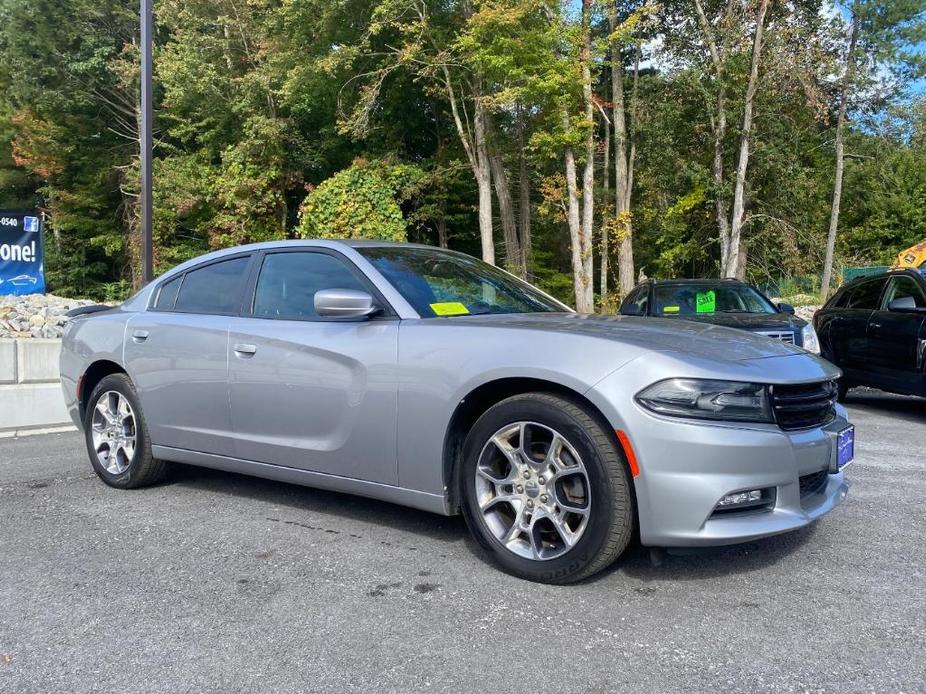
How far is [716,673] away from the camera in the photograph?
2.57m

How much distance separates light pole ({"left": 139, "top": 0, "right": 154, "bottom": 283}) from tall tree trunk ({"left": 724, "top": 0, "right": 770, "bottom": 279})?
17.1 m

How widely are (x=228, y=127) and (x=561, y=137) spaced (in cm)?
1497

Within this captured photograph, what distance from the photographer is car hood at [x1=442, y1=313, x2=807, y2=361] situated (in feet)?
10.8

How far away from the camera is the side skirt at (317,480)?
3.67 metres

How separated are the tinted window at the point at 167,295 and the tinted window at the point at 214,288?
62mm

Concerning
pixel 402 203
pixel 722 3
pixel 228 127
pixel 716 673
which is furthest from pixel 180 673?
pixel 228 127

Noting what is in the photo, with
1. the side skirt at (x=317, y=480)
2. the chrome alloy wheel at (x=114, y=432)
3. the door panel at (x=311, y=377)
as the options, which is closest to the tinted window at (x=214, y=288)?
the door panel at (x=311, y=377)

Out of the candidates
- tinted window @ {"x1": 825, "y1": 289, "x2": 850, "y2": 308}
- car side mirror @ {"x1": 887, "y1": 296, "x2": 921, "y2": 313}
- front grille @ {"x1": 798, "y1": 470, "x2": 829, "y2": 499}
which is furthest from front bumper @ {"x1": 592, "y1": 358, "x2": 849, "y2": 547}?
tinted window @ {"x1": 825, "y1": 289, "x2": 850, "y2": 308}

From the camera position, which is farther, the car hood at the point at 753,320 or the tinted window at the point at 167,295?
the car hood at the point at 753,320

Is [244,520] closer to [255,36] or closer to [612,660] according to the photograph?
[612,660]

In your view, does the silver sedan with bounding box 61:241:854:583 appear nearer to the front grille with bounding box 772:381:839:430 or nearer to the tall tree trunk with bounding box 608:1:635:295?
the front grille with bounding box 772:381:839:430

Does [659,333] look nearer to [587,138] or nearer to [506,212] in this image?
[587,138]

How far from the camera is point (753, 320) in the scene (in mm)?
8547

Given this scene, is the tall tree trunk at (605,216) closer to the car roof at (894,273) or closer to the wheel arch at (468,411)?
the car roof at (894,273)
